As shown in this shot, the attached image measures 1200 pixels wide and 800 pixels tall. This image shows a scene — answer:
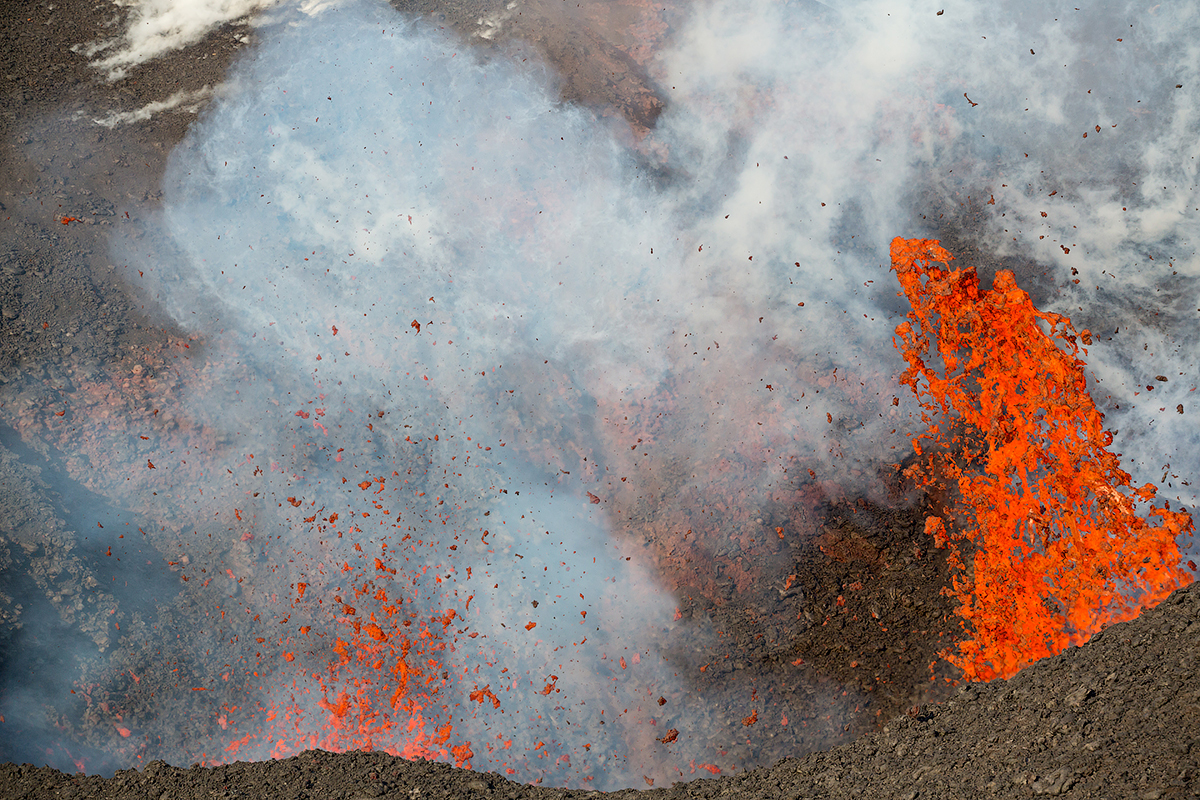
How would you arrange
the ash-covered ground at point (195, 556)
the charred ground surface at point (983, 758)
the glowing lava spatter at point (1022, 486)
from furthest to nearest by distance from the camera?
1. the glowing lava spatter at point (1022, 486)
2. the ash-covered ground at point (195, 556)
3. the charred ground surface at point (983, 758)

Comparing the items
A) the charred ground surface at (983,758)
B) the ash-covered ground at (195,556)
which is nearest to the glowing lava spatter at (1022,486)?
the ash-covered ground at (195,556)

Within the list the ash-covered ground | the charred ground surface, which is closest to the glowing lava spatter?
the ash-covered ground

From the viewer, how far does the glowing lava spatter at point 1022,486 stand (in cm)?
889

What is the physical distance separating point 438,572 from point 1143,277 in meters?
9.35

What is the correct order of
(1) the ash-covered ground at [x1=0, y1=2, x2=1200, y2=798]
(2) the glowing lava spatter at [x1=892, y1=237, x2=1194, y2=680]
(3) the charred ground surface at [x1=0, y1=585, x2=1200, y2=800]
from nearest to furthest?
(3) the charred ground surface at [x1=0, y1=585, x2=1200, y2=800] < (1) the ash-covered ground at [x1=0, y1=2, x2=1200, y2=798] < (2) the glowing lava spatter at [x1=892, y1=237, x2=1194, y2=680]

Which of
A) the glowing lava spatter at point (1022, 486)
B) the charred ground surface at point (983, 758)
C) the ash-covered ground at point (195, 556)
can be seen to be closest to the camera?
the charred ground surface at point (983, 758)

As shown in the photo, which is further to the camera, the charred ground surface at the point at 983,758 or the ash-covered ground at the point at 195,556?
the ash-covered ground at the point at 195,556

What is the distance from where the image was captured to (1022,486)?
910cm

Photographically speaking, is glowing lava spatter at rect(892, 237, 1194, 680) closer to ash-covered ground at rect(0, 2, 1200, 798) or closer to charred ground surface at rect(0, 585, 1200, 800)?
ash-covered ground at rect(0, 2, 1200, 798)

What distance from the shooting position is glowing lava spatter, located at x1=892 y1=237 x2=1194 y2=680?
29.2 ft

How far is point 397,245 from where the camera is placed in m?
9.37

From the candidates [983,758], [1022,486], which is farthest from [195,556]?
[1022,486]

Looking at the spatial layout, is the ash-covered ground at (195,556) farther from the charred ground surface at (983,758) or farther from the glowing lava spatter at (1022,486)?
the glowing lava spatter at (1022,486)

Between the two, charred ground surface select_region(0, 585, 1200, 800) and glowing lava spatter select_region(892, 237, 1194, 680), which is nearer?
charred ground surface select_region(0, 585, 1200, 800)
